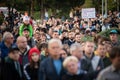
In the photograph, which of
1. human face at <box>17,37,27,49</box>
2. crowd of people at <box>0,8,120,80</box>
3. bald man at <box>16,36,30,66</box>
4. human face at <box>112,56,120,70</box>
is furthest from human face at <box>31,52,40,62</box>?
human face at <box>112,56,120,70</box>

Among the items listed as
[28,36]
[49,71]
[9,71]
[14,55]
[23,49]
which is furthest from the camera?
[28,36]

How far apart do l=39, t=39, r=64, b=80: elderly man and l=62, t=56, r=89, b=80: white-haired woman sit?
0.36m

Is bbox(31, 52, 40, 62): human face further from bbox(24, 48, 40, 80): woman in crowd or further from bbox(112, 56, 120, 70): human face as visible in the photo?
bbox(112, 56, 120, 70): human face

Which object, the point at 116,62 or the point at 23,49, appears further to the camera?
the point at 23,49

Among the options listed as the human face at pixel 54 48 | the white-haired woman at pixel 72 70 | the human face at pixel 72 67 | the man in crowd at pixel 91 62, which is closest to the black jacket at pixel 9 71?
the human face at pixel 54 48

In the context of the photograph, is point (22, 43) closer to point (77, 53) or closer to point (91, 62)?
point (77, 53)

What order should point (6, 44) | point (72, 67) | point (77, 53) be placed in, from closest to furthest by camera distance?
1. point (72, 67)
2. point (77, 53)
3. point (6, 44)

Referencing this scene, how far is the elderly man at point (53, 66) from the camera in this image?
9.02 m

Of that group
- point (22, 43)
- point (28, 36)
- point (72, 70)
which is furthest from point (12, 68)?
point (28, 36)

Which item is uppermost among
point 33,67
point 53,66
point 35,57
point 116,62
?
point 116,62

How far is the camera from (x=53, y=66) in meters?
9.06

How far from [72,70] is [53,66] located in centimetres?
61

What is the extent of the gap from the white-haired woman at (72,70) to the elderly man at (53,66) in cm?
36

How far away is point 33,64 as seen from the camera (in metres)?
10.3
